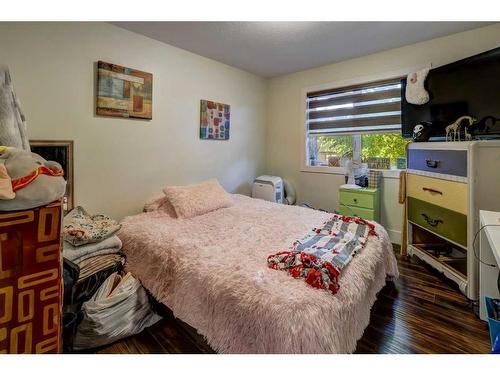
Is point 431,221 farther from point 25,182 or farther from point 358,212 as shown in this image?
point 25,182

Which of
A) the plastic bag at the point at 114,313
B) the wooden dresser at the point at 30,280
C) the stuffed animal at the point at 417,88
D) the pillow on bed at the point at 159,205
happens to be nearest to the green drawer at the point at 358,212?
the stuffed animal at the point at 417,88

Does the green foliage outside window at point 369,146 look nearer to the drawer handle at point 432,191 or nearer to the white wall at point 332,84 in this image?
the white wall at point 332,84

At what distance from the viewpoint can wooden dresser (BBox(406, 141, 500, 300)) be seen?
1762mm

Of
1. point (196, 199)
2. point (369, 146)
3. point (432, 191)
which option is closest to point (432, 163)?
point (432, 191)

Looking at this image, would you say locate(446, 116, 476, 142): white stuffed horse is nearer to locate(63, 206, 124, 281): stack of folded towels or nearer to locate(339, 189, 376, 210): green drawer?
locate(339, 189, 376, 210): green drawer

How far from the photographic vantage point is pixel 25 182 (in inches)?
35.1

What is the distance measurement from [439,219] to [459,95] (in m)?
1.11

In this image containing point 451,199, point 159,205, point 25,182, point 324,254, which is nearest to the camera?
point 25,182

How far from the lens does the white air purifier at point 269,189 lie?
11.1 feet

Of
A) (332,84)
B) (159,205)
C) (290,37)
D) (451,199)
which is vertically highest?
(290,37)

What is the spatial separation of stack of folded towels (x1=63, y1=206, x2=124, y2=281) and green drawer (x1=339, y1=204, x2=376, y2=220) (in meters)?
2.37

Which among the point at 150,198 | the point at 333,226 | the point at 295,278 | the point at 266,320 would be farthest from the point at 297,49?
the point at 266,320

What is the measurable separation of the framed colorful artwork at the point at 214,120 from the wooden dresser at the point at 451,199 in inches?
82.3
